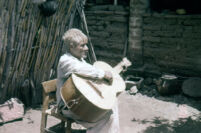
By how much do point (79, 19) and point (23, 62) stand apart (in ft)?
6.80

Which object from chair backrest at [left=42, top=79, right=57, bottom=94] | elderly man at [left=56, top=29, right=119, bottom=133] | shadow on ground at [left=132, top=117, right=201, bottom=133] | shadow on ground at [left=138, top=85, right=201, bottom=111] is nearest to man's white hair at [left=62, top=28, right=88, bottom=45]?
elderly man at [left=56, top=29, right=119, bottom=133]

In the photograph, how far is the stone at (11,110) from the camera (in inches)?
188

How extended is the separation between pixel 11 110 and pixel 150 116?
2706 millimetres

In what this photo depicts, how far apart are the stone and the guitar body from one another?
2.01 metres

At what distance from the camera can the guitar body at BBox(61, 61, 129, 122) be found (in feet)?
10.1

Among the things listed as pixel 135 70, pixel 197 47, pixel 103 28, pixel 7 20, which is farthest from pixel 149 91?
pixel 7 20

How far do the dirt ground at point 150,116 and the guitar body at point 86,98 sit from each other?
135 cm

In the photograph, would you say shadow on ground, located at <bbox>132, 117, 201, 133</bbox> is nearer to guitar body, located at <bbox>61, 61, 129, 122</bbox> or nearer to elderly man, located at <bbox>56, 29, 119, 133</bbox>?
elderly man, located at <bbox>56, 29, 119, 133</bbox>

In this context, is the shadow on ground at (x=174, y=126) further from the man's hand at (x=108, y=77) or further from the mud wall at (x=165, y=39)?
the mud wall at (x=165, y=39)

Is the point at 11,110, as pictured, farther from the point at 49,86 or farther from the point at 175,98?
the point at 175,98

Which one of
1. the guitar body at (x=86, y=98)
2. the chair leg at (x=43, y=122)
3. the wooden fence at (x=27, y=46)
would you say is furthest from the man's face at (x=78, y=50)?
the wooden fence at (x=27, y=46)

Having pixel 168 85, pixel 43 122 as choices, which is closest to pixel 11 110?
pixel 43 122

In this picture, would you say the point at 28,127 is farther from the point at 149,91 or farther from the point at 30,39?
the point at 149,91

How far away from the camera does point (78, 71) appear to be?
330cm
